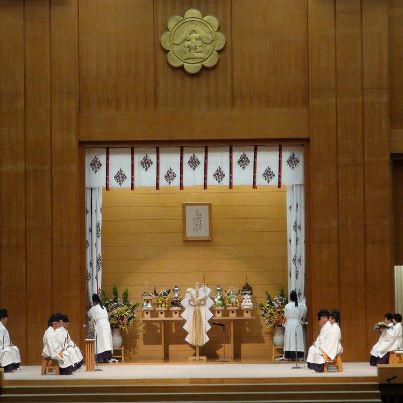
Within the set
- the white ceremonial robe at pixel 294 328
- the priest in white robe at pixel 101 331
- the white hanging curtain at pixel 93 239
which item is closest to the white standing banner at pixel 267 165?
the white ceremonial robe at pixel 294 328

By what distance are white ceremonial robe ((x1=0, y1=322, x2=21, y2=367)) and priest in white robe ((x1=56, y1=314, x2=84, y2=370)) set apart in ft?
2.59

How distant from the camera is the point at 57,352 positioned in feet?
49.0

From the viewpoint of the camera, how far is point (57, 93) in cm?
1644

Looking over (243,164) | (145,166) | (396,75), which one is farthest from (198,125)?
(396,75)

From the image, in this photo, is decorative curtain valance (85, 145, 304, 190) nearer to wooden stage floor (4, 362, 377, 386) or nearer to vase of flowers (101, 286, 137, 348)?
vase of flowers (101, 286, 137, 348)

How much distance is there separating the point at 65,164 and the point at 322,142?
12.8 feet

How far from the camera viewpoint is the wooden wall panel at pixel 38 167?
1625 centimetres

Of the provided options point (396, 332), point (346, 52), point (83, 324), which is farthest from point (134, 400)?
point (346, 52)

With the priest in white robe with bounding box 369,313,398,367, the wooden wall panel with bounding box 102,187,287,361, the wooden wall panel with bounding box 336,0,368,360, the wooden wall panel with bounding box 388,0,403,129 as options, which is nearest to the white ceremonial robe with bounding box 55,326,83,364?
the wooden wall panel with bounding box 102,187,287,361

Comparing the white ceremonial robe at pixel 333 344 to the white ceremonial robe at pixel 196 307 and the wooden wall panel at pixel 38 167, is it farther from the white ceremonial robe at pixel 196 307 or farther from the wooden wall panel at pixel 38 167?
the wooden wall panel at pixel 38 167

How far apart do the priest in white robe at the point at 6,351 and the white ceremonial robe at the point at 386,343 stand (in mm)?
5130

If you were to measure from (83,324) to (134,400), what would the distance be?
267cm

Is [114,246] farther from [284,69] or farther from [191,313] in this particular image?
[284,69]

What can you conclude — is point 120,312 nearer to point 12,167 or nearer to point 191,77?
point 12,167
